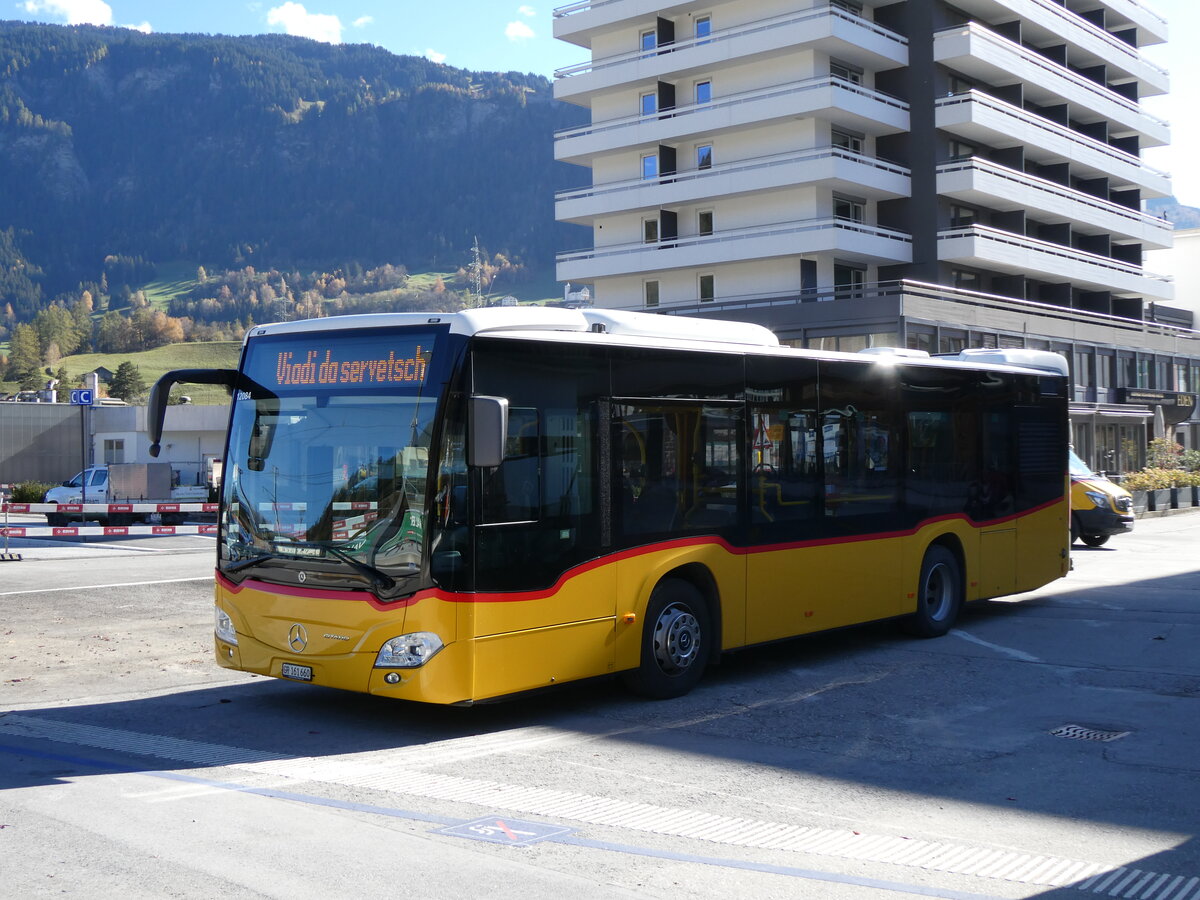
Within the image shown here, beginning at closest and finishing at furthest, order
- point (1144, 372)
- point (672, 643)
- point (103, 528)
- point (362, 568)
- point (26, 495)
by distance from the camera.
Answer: point (362, 568) < point (672, 643) < point (103, 528) < point (26, 495) < point (1144, 372)

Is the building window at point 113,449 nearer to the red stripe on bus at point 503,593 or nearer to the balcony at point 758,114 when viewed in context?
the balcony at point 758,114

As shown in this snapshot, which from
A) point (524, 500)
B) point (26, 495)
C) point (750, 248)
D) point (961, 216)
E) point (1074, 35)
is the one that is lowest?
point (26, 495)

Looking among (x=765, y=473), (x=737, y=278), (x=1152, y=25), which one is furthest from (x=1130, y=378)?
(x=765, y=473)

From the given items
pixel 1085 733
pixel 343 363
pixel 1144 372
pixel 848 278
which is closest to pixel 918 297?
pixel 848 278

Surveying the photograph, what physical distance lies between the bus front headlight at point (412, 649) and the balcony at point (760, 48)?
44.5m

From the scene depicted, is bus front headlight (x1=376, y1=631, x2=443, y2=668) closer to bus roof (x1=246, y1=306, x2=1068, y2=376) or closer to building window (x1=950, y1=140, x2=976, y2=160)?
bus roof (x1=246, y1=306, x2=1068, y2=376)

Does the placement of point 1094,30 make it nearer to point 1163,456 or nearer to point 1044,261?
point 1044,261

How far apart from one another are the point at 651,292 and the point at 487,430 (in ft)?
158

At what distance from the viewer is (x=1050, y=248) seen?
5653 cm

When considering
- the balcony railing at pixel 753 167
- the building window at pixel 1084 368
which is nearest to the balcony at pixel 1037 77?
the balcony railing at pixel 753 167

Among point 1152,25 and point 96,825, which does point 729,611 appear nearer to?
point 96,825

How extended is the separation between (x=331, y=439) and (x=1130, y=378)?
54584 millimetres

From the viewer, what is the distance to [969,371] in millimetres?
13703

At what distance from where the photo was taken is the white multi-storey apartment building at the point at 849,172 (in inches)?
1933
